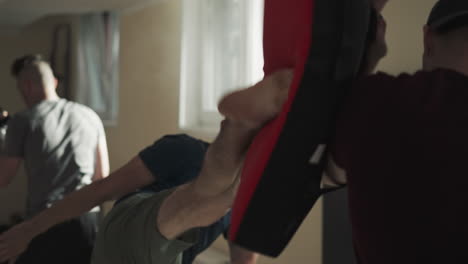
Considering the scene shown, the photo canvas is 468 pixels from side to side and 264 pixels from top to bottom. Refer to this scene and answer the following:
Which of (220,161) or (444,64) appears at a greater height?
(444,64)

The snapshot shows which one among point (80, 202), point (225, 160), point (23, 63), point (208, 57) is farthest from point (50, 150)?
point (225, 160)

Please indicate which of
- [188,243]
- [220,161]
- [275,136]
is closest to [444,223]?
[275,136]

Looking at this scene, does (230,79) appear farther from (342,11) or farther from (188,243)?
(342,11)

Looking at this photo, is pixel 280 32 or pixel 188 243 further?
pixel 188 243

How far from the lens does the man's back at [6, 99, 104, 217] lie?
2000 millimetres

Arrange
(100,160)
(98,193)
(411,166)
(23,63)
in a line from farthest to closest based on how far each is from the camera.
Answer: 1. (23,63)
2. (100,160)
3. (98,193)
4. (411,166)

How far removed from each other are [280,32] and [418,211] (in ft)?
0.75

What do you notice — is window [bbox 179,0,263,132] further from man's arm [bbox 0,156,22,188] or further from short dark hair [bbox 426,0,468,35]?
short dark hair [bbox 426,0,468,35]

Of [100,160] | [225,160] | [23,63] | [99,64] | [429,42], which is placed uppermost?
[429,42]

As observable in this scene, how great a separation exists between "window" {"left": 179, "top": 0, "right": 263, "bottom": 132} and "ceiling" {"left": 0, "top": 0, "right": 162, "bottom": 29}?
1.47ft

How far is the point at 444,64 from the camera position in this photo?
0.60 metres

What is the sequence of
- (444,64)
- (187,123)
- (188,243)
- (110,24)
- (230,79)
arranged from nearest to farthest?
(444,64) < (188,243) < (230,79) < (187,123) < (110,24)

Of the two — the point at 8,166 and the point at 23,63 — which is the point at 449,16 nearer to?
the point at 8,166

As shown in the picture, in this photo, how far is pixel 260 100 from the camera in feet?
1.85
